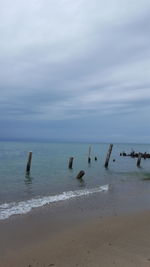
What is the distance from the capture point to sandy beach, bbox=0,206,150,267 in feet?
18.8

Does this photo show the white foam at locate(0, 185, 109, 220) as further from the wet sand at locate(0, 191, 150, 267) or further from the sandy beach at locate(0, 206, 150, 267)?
the sandy beach at locate(0, 206, 150, 267)

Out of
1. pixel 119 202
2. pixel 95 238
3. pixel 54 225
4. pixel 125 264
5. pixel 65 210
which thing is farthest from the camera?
pixel 119 202

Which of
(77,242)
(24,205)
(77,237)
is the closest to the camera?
(77,242)

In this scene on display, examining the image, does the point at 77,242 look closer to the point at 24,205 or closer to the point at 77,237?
the point at 77,237

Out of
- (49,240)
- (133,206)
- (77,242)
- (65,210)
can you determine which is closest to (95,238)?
(77,242)

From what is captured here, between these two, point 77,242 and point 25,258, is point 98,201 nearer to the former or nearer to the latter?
point 77,242

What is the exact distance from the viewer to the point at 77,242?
7.02m

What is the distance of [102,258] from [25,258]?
5.64 ft

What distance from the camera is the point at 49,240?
23.7ft

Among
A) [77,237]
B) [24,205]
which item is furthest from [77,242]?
[24,205]

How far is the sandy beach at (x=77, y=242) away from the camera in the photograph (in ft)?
18.8

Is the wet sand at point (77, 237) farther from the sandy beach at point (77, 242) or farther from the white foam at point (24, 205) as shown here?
the white foam at point (24, 205)

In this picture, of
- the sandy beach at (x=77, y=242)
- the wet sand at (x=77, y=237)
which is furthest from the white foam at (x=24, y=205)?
the sandy beach at (x=77, y=242)

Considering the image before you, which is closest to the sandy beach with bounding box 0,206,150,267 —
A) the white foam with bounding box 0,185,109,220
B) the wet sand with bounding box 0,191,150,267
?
the wet sand with bounding box 0,191,150,267
